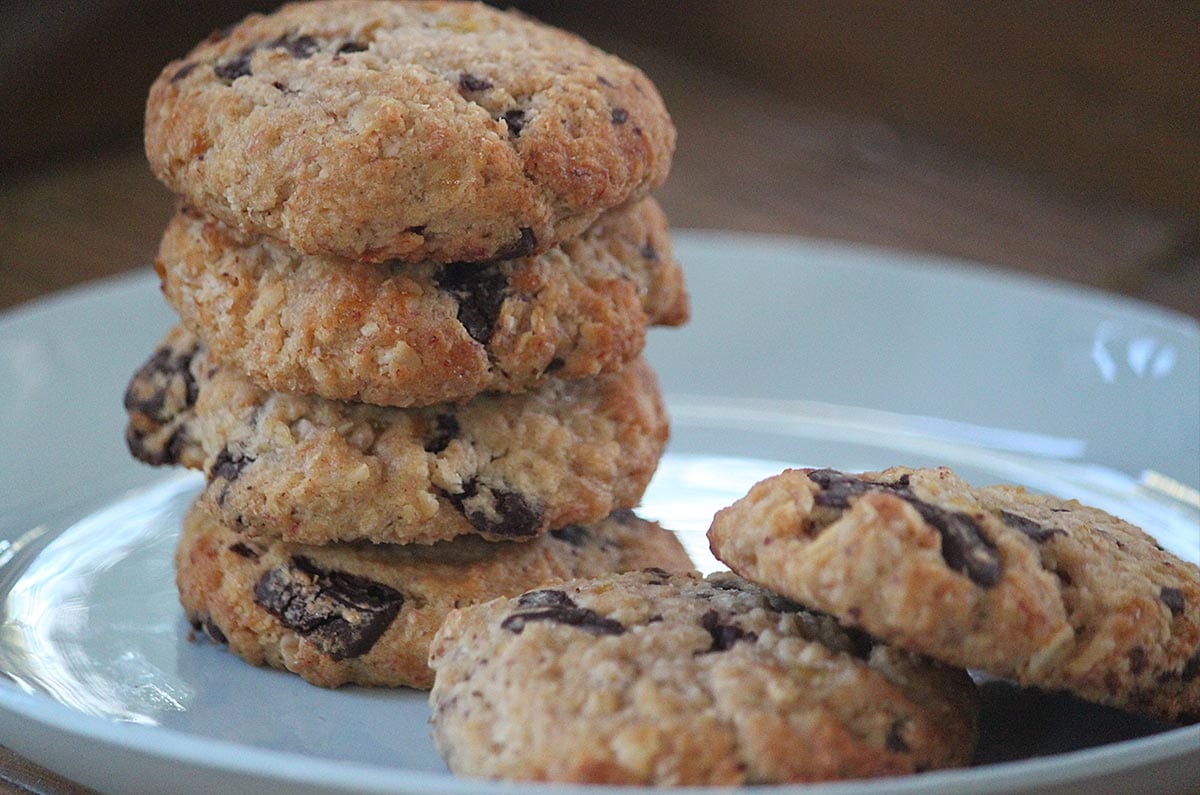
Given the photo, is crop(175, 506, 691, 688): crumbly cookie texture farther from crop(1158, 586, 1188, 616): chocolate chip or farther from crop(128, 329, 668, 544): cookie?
crop(1158, 586, 1188, 616): chocolate chip

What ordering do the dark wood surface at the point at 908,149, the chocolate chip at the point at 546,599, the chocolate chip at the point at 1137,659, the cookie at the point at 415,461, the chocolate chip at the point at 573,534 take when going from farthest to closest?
the dark wood surface at the point at 908,149
the chocolate chip at the point at 573,534
the cookie at the point at 415,461
the chocolate chip at the point at 546,599
the chocolate chip at the point at 1137,659

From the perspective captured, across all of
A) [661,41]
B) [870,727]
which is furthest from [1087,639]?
[661,41]

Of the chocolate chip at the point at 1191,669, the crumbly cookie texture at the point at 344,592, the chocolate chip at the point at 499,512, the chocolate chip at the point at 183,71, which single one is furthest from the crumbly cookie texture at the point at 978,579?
the chocolate chip at the point at 183,71

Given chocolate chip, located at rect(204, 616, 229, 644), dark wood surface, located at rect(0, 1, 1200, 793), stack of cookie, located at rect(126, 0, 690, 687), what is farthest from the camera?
dark wood surface, located at rect(0, 1, 1200, 793)

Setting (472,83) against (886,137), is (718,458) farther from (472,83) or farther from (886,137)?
(886,137)

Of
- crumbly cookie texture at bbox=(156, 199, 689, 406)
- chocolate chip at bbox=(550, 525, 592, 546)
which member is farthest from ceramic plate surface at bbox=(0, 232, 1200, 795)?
crumbly cookie texture at bbox=(156, 199, 689, 406)

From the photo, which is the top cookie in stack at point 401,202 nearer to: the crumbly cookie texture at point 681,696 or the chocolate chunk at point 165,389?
the chocolate chunk at point 165,389
